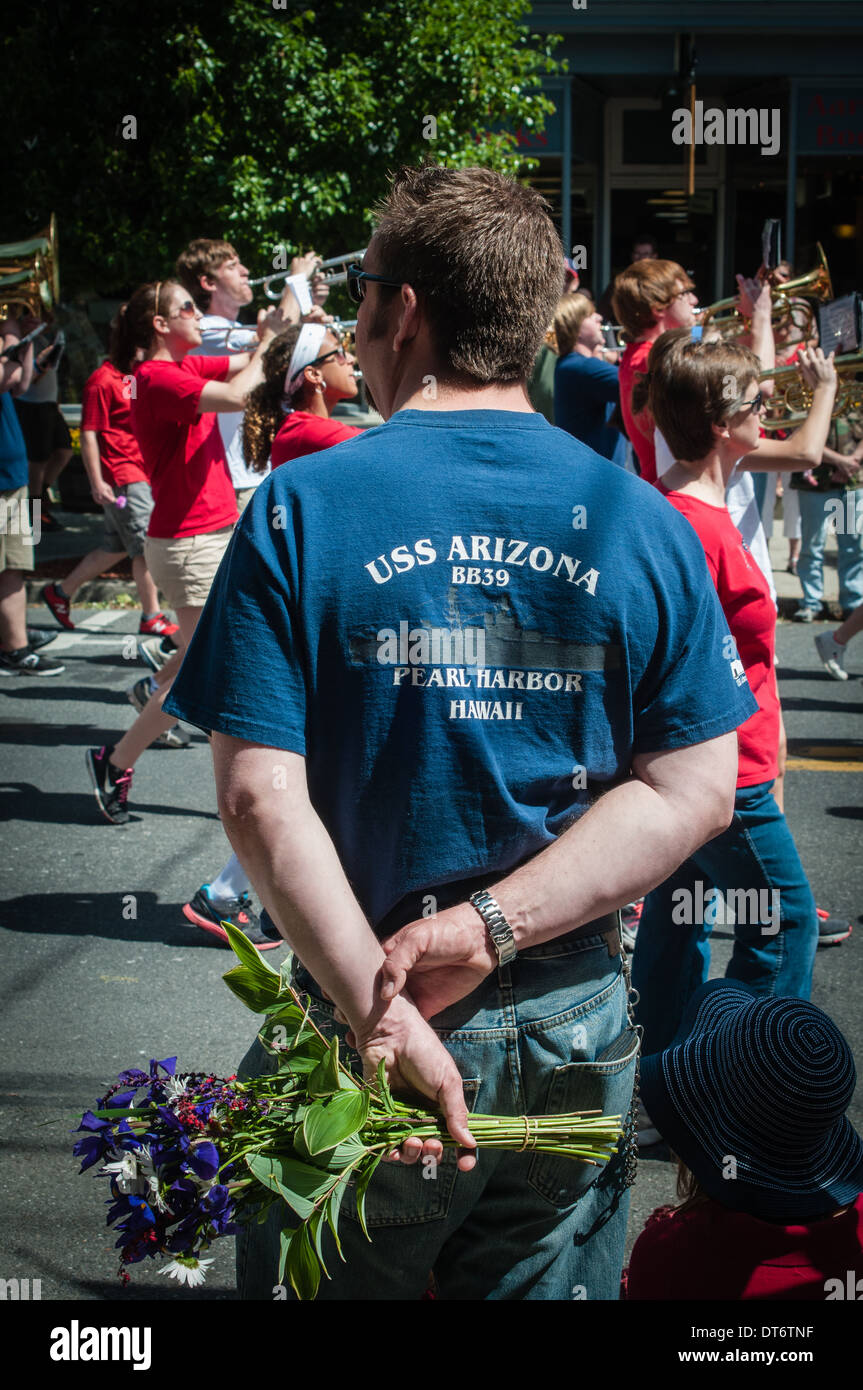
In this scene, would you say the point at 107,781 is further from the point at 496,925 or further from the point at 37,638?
the point at 496,925

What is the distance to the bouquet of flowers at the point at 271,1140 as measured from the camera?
5.21 feet

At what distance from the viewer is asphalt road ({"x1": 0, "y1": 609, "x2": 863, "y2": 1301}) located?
307 centimetres

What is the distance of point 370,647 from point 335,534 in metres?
0.14

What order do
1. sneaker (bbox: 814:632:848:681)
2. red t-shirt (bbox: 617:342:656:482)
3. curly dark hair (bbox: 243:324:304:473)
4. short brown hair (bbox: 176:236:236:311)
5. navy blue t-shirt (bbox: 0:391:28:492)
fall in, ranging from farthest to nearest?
navy blue t-shirt (bbox: 0:391:28:492) → sneaker (bbox: 814:632:848:681) → short brown hair (bbox: 176:236:236:311) → curly dark hair (bbox: 243:324:304:473) → red t-shirt (bbox: 617:342:656:482)

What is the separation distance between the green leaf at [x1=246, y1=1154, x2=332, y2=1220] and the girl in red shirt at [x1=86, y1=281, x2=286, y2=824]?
3886 mm

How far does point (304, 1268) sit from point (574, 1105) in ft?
1.29

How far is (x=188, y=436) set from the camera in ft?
18.9

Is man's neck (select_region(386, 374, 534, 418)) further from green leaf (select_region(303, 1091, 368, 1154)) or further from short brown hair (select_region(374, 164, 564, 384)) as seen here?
green leaf (select_region(303, 1091, 368, 1154))

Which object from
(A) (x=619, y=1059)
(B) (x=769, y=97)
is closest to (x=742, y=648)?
(A) (x=619, y=1059)

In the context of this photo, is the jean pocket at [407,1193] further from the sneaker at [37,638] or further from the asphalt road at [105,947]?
the sneaker at [37,638]

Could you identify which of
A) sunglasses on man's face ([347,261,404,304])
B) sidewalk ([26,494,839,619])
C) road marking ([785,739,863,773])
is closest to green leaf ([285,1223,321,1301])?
sunglasses on man's face ([347,261,404,304])

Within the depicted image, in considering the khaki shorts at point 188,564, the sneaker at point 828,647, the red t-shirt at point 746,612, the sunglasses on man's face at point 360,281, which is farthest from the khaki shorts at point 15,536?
the sunglasses on man's face at point 360,281

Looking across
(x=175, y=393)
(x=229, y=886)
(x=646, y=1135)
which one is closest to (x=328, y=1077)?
(x=646, y=1135)

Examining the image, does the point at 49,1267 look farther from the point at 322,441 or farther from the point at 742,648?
the point at 322,441
